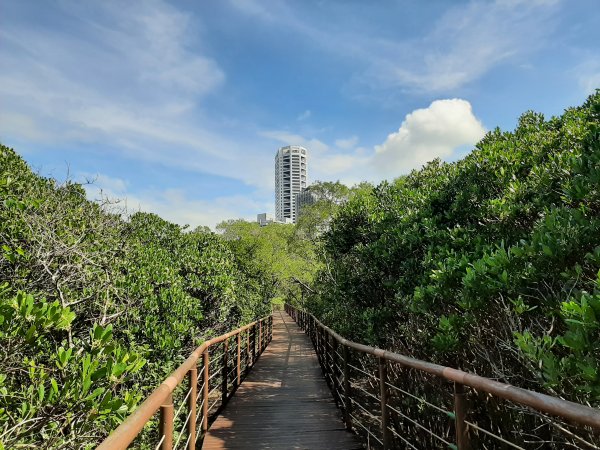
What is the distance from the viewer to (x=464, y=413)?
181 cm

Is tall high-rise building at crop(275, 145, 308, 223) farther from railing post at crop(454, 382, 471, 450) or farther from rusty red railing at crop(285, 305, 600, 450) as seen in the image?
railing post at crop(454, 382, 471, 450)

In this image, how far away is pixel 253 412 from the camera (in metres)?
4.79

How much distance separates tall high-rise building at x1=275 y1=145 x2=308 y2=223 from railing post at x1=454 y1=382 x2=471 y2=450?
257 feet

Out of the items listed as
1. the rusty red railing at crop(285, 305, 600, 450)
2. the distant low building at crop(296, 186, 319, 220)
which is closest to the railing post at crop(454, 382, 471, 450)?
the rusty red railing at crop(285, 305, 600, 450)

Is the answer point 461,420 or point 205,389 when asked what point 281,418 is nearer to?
point 205,389

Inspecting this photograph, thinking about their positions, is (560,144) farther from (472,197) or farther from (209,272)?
(209,272)

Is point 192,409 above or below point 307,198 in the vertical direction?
below

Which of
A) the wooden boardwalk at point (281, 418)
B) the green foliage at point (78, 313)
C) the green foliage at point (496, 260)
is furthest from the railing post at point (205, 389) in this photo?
the green foliage at point (496, 260)

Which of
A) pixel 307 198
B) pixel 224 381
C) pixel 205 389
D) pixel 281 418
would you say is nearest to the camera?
pixel 205 389

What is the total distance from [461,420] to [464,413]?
0.04 meters

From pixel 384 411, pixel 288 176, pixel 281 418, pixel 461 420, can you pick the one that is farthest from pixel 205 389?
pixel 288 176

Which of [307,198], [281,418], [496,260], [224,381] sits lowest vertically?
[281,418]

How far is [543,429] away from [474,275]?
3.80 feet

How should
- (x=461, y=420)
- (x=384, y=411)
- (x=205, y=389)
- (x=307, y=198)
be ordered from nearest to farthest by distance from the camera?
(x=461, y=420) < (x=384, y=411) < (x=205, y=389) < (x=307, y=198)
